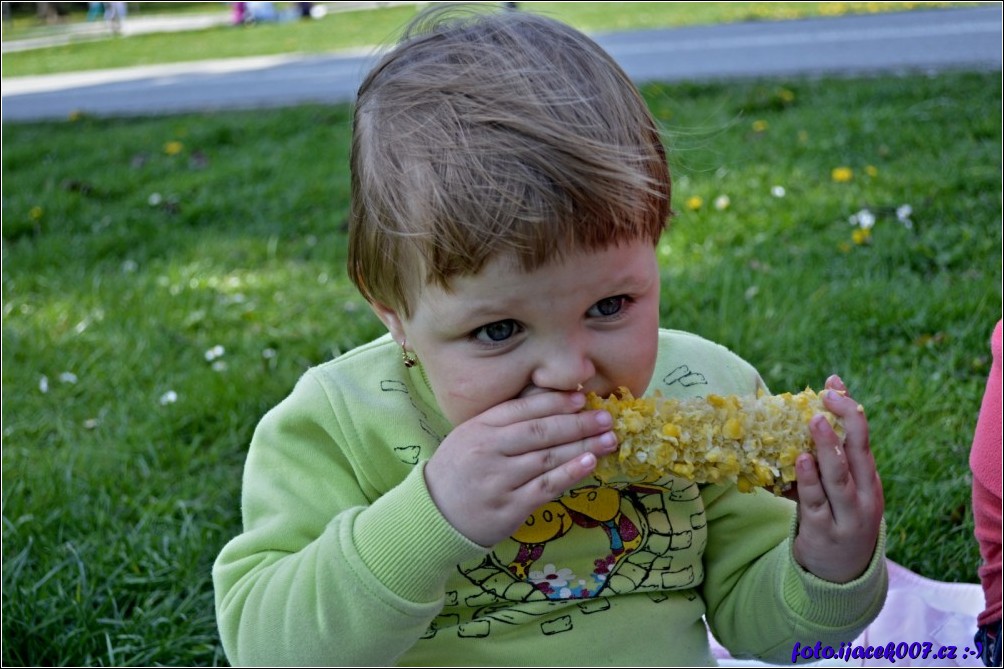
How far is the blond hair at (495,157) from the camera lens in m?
1.48

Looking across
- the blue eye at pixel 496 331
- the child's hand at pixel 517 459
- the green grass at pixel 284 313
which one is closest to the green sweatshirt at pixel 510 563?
the child's hand at pixel 517 459

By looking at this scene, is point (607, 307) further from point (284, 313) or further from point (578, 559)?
point (284, 313)

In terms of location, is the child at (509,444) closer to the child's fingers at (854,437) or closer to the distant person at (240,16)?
the child's fingers at (854,437)

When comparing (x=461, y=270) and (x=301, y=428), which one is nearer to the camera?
(x=461, y=270)

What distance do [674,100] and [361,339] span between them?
323cm

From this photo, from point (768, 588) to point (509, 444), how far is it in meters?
0.61

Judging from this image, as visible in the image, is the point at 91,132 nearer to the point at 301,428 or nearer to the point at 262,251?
the point at 262,251

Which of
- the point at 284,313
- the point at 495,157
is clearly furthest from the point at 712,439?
the point at 284,313

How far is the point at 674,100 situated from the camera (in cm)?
627

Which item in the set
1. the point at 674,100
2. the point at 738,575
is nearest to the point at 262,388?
the point at 738,575

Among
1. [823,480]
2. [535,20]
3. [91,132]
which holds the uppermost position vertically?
[535,20]

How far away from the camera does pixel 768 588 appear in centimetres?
184

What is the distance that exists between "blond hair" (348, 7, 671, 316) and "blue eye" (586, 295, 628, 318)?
8 cm

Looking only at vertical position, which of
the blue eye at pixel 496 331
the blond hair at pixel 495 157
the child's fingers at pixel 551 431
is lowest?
the child's fingers at pixel 551 431
